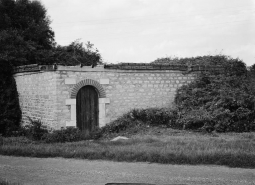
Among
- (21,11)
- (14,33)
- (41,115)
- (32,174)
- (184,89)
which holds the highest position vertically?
(21,11)

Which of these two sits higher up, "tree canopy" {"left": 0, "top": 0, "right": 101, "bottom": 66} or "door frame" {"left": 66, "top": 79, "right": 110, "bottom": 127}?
"tree canopy" {"left": 0, "top": 0, "right": 101, "bottom": 66}

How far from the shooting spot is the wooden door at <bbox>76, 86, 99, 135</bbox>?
14.4 meters

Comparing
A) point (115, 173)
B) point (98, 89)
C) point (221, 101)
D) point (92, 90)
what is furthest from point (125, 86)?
point (115, 173)

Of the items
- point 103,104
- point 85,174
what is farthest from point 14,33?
point 85,174

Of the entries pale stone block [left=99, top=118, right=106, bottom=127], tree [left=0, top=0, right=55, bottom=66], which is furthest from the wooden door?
tree [left=0, top=0, right=55, bottom=66]

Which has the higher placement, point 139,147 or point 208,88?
point 208,88

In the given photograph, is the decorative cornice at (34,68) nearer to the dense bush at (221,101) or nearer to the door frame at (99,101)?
the door frame at (99,101)

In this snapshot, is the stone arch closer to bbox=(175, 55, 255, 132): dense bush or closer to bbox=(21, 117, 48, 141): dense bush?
bbox=(21, 117, 48, 141): dense bush

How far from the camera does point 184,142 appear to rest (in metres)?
10.9

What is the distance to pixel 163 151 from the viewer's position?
9.38 meters

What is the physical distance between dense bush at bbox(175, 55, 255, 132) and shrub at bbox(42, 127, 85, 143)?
4.23 meters

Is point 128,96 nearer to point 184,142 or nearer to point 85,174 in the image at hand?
point 184,142

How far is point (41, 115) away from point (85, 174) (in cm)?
794

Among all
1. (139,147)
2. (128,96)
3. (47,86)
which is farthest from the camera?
(128,96)
